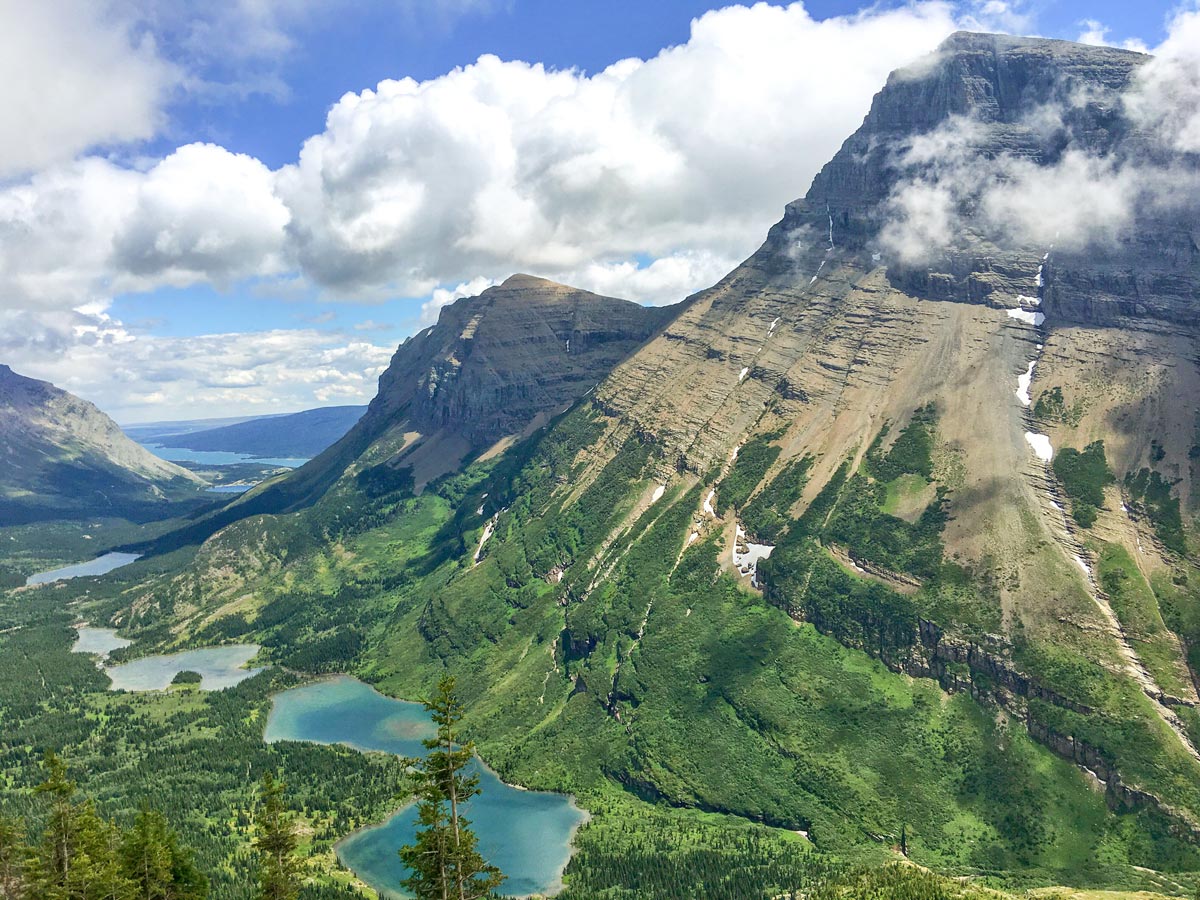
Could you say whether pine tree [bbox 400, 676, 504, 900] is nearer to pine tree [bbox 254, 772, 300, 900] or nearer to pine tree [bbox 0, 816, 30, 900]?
pine tree [bbox 254, 772, 300, 900]

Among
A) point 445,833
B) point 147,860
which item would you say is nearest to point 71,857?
point 147,860

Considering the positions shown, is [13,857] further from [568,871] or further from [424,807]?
[568,871]

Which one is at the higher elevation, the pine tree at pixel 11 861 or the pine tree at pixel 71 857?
the pine tree at pixel 71 857

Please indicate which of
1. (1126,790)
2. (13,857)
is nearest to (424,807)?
(13,857)

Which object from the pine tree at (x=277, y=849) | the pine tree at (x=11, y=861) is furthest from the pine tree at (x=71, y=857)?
the pine tree at (x=277, y=849)

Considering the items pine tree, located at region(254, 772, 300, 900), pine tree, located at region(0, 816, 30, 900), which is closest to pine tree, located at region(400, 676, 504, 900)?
pine tree, located at region(254, 772, 300, 900)

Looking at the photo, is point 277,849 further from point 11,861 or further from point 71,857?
point 11,861

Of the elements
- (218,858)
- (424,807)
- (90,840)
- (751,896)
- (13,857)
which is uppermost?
(424,807)

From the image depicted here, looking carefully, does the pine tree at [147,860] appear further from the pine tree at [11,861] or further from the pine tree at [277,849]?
the pine tree at [277,849]
